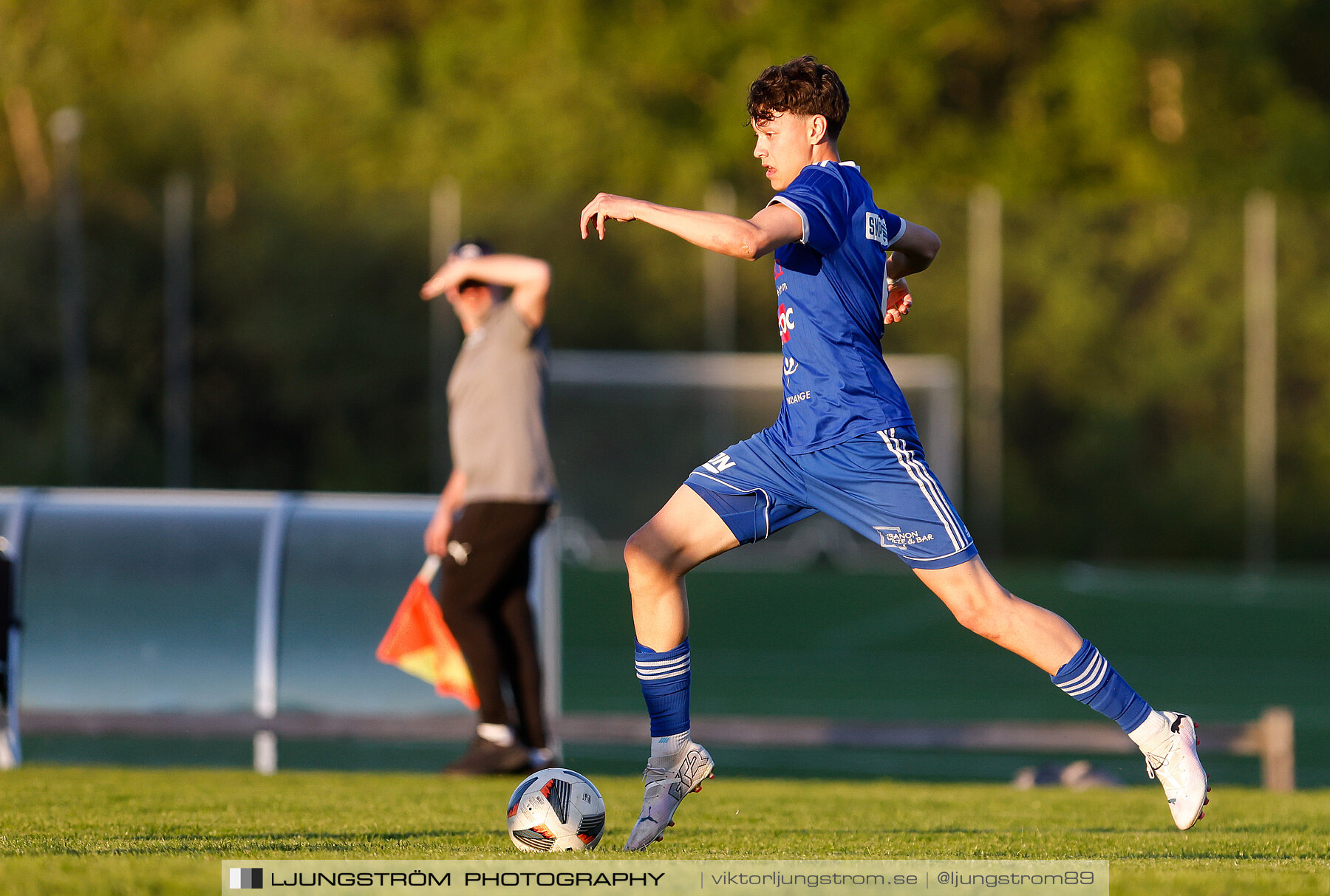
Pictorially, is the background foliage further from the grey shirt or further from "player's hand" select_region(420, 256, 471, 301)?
"player's hand" select_region(420, 256, 471, 301)

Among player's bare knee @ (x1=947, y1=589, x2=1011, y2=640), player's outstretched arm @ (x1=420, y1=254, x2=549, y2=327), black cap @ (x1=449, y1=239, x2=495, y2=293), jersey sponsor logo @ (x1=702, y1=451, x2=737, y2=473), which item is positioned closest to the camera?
player's bare knee @ (x1=947, y1=589, x2=1011, y2=640)

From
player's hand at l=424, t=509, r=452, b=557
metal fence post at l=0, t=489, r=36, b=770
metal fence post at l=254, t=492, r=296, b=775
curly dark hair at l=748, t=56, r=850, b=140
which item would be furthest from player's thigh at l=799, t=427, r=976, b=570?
metal fence post at l=0, t=489, r=36, b=770

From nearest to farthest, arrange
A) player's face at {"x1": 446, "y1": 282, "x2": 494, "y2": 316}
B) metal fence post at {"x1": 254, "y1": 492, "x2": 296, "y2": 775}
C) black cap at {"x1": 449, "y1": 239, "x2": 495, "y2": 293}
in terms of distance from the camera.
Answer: black cap at {"x1": 449, "y1": 239, "x2": 495, "y2": 293} → player's face at {"x1": 446, "y1": 282, "x2": 494, "y2": 316} → metal fence post at {"x1": 254, "y1": 492, "x2": 296, "y2": 775}

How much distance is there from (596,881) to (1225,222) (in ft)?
75.9

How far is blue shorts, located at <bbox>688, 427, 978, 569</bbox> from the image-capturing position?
14.5 feet

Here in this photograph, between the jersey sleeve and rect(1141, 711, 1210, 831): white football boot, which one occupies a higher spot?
the jersey sleeve

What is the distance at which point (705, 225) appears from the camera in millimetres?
3980

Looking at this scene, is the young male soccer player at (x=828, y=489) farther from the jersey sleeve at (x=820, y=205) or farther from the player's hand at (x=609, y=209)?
the player's hand at (x=609, y=209)

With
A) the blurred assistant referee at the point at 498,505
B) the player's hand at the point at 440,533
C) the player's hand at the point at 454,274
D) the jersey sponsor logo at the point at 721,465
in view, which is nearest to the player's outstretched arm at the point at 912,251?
the jersey sponsor logo at the point at 721,465

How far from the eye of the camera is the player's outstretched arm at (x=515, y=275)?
268 inches

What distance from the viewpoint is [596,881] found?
3.69 metres

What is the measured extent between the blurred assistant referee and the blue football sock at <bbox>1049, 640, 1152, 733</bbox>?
2977 mm

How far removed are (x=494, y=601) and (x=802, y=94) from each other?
10.5ft

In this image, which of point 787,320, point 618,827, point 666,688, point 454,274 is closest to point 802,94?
point 787,320
